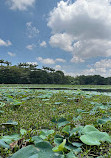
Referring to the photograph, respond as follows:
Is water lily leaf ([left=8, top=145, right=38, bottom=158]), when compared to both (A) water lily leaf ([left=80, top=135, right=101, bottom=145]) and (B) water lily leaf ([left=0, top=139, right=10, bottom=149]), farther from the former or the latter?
(A) water lily leaf ([left=80, top=135, right=101, bottom=145])

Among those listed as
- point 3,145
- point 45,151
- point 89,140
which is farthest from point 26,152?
point 89,140

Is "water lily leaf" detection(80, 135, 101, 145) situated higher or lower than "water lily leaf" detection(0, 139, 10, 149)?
higher

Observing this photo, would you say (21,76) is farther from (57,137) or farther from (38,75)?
(57,137)

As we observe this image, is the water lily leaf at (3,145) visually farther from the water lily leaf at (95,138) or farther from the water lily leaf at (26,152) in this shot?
the water lily leaf at (95,138)

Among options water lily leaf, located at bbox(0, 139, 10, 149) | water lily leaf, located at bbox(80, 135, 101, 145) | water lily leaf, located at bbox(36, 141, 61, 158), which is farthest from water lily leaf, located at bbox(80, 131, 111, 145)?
water lily leaf, located at bbox(0, 139, 10, 149)

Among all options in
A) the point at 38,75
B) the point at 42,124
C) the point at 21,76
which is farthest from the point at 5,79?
the point at 42,124

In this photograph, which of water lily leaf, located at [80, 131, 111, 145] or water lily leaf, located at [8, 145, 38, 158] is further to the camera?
water lily leaf, located at [80, 131, 111, 145]

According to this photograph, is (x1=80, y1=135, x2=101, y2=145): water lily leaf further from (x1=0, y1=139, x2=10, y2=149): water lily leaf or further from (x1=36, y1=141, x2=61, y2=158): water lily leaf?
(x1=0, y1=139, x2=10, y2=149): water lily leaf

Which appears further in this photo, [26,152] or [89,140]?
[89,140]

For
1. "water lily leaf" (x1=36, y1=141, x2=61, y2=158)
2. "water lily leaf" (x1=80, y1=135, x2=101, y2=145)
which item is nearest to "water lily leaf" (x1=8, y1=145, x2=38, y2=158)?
"water lily leaf" (x1=36, y1=141, x2=61, y2=158)

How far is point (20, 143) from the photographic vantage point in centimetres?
79

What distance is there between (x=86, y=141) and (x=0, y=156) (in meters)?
0.52

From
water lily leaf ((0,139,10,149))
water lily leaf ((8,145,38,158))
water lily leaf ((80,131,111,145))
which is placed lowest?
water lily leaf ((0,139,10,149))

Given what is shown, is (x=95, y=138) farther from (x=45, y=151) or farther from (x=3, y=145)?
(x=3, y=145)
